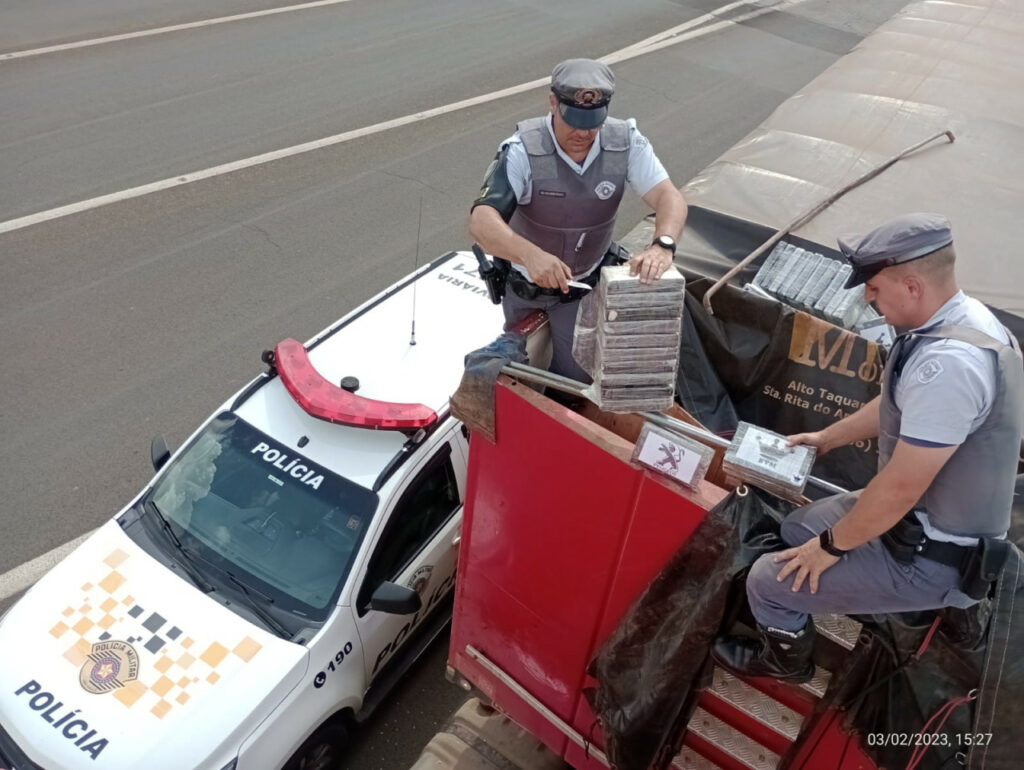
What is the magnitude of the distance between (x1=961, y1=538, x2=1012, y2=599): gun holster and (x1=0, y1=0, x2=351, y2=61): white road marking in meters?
14.0

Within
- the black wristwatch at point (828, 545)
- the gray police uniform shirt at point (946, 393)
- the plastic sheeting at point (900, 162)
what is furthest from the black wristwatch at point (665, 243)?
the black wristwatch at point (828, 545)

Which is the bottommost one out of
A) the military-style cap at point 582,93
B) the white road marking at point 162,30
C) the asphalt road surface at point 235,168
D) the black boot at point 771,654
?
the asphalt road surface at point 235,168

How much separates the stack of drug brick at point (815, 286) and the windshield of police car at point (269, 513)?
8.08ft

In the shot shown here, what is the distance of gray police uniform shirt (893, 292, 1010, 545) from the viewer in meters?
2.21

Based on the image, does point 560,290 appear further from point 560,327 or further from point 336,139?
point 336,139

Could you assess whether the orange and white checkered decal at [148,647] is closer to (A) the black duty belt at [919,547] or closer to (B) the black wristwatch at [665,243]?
(B) the black wristwatch at [665,243]

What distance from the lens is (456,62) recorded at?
13.1 m

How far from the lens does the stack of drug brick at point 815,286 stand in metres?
4.03

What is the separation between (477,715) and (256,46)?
12072mm

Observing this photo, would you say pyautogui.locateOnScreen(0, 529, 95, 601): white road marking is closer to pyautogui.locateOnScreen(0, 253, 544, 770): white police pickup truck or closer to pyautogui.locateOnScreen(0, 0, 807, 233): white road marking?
pyautogui.locateOnScreen(0, 253, 544, 770): white police pickup truck

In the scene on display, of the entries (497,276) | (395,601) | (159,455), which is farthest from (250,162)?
(395,601)

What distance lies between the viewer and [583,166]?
391 cm

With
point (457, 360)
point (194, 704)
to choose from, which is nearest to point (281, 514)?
point (194, 704)

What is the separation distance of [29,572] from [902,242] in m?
5.59
